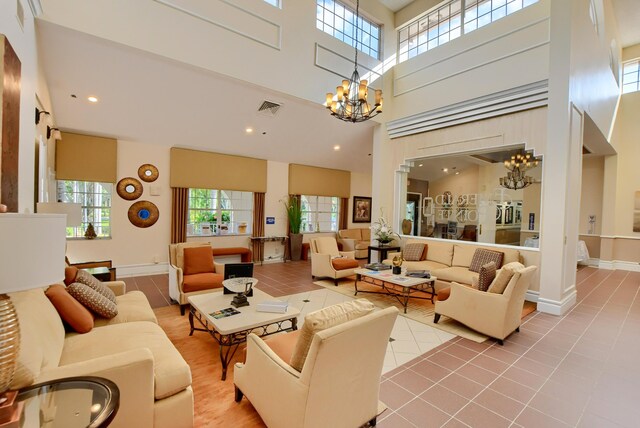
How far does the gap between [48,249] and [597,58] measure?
318 inches

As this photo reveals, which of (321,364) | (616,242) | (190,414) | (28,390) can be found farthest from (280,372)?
(616,242)

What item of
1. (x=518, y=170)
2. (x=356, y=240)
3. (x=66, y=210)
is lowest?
(x=356, y=240)

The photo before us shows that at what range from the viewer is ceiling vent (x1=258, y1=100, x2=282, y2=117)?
5.52 meters

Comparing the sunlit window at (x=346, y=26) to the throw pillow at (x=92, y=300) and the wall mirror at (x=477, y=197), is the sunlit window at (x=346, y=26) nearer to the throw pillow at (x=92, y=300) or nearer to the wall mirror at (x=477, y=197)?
the wall mirror at (x=477, y=197)

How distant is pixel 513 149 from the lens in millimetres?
5133

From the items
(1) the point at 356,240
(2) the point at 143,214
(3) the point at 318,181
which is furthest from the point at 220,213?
(1) the point at 356,240

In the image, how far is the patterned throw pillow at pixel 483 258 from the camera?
485cm

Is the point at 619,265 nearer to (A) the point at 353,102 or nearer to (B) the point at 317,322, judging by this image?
(A) the point at 353,102

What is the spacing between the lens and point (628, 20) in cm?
684

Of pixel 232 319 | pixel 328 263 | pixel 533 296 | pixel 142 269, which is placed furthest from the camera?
pixel 142 269

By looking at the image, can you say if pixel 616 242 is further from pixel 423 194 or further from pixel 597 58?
pixel 423 194

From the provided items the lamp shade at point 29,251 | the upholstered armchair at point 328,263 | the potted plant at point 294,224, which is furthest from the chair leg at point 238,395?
the potted plant at point 294,224

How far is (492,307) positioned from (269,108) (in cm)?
484

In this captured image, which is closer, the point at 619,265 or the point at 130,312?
the point at 130,312
